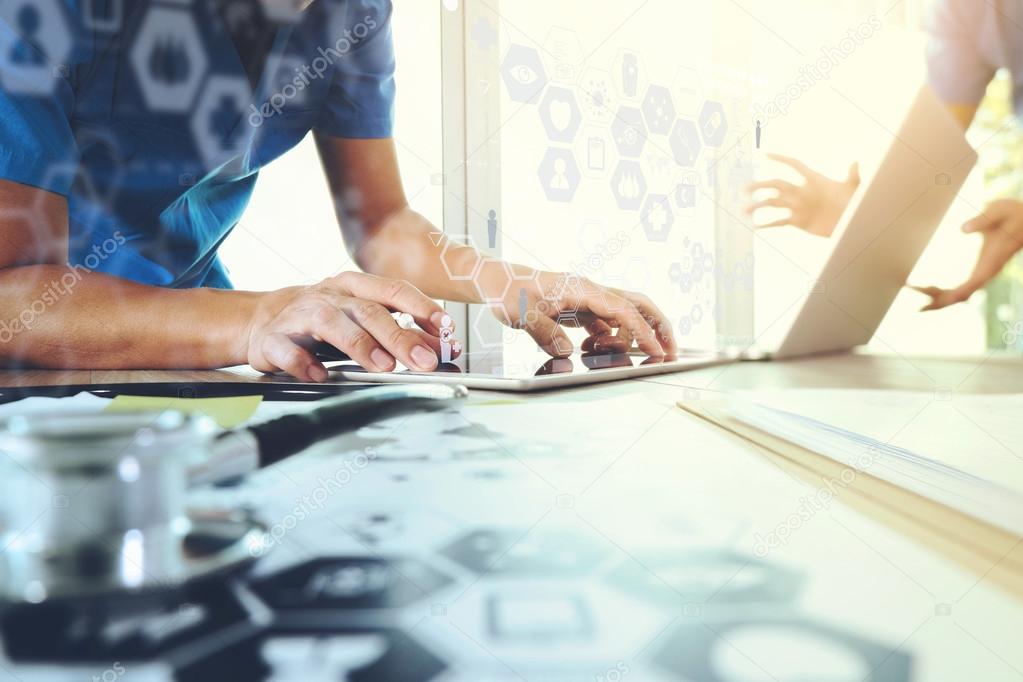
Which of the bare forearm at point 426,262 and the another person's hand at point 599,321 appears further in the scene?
the bare forearm at point 426,262

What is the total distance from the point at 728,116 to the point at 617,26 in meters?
0.42

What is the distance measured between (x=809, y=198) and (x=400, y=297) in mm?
440

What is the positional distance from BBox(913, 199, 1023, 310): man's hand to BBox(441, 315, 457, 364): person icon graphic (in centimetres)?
49

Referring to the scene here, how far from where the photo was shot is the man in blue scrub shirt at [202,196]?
28.5 inches

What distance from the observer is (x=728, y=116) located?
3.56ft

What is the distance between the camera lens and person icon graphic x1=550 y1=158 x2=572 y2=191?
1394 mm
